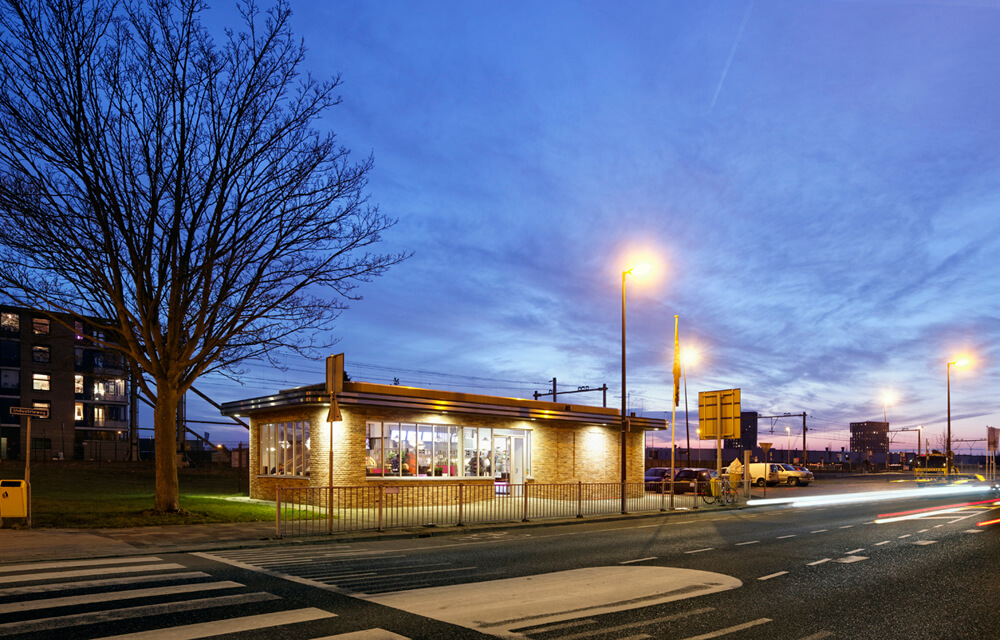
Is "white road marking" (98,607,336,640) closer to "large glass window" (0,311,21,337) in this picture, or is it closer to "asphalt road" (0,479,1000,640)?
"asphalt road" (0,479,1000,640)

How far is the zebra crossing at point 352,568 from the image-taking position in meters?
10.1

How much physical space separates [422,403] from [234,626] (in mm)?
17736

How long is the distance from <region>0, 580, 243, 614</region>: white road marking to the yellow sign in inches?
794

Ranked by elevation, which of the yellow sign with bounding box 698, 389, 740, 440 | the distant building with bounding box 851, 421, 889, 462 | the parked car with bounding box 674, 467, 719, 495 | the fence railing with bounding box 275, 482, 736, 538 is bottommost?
the distant building with bounding box 851, 421, 889, 462

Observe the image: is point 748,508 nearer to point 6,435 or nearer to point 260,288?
point 260,288

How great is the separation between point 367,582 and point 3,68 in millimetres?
15812

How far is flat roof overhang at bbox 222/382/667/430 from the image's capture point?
2336 cm

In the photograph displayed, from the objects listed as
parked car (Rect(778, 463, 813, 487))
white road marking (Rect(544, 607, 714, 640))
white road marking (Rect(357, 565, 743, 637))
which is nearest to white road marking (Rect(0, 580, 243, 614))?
white road marking (Rect(357, 565, 743, 637))

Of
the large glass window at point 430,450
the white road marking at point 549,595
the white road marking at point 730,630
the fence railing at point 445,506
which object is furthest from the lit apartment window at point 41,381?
the white road marking at point 730,630

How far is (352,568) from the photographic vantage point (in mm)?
11609

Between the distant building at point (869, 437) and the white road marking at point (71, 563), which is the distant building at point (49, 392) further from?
the distant building at point (869, 437)

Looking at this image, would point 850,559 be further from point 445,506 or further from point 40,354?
point 40,354

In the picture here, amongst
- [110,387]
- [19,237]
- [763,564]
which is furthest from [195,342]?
[110,387]

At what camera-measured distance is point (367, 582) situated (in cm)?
1023
